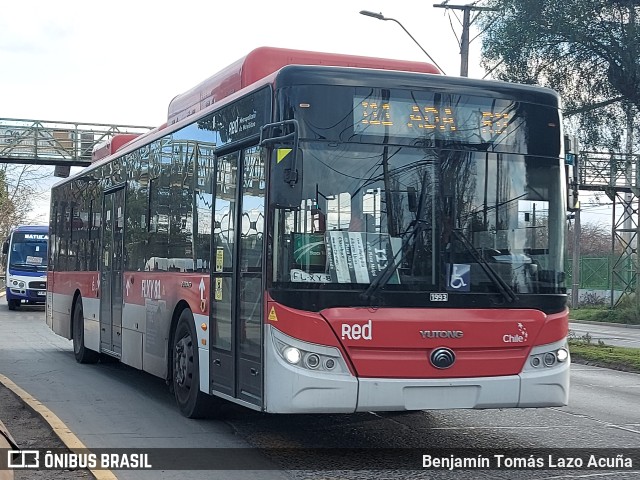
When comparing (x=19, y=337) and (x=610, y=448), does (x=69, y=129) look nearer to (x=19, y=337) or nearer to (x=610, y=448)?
(x=19, y=337)

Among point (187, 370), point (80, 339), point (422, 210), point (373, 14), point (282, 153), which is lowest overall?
point (80, 339)

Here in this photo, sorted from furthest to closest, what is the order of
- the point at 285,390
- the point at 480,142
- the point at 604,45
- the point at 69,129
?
1. the point at 69,129
2. the point at 604,45
3. the point at 480,142
4. the point at 285,390

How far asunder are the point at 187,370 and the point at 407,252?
10.7ft

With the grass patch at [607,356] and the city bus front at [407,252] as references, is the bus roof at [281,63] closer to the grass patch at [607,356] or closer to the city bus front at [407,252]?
the city bus front at [407,252]

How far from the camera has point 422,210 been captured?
8.73 metres

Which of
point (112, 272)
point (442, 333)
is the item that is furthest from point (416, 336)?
point (112, 272)

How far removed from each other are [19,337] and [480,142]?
16.2 meters

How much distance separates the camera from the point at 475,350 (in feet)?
28.5

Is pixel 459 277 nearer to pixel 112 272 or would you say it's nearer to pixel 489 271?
pixel 489 271

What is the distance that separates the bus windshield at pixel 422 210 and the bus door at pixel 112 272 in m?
6.33

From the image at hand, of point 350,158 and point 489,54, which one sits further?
point 489,54

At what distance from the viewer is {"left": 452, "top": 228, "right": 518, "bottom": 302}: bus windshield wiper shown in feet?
28.8

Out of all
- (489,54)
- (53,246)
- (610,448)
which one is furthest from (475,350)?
(489,54)

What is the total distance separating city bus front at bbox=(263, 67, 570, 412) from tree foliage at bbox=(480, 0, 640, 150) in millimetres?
24380
